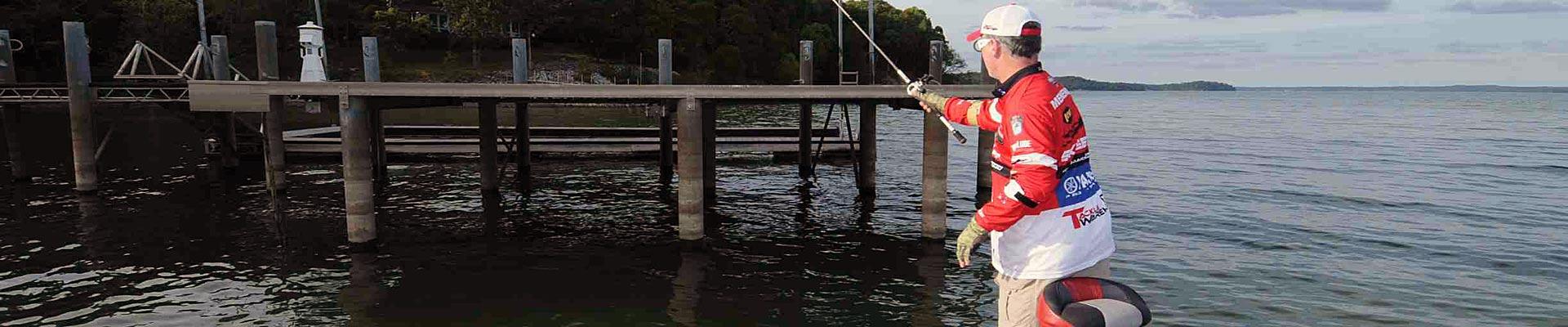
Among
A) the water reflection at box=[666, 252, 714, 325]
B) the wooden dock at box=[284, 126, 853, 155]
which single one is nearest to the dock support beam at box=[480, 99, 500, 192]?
the wooden dock at box=[284, 126, 853, 155]

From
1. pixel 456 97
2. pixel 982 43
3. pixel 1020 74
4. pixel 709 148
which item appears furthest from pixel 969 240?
pixel 709 148

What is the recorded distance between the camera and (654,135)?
33.2m

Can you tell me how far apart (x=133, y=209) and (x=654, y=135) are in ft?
54.1

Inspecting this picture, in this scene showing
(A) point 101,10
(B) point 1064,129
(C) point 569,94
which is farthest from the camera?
(A) point 101,10

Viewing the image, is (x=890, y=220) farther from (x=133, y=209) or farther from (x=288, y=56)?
(x=288, y=56)

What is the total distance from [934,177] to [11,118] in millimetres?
22947

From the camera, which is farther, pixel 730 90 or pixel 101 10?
pixel 101 10

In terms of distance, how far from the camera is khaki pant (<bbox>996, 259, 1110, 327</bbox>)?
4.12 metres

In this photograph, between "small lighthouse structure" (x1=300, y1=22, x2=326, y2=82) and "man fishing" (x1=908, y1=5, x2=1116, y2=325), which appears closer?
"man fishing" (x1=908, y1=5, x2=1116, y2=325)

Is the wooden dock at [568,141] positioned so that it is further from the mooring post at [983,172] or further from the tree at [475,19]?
the tree at [475,19]

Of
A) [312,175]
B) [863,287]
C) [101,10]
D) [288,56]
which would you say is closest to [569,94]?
[863,287]

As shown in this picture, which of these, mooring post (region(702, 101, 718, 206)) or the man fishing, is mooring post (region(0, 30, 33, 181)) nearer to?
mooring post (region(702, 101, 718, 206))

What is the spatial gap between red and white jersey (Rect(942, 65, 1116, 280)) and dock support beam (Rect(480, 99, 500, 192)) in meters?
18.6

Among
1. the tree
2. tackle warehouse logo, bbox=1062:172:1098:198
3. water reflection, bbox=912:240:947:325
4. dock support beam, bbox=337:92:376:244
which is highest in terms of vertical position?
the tree
